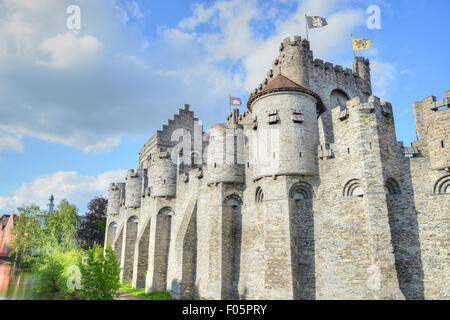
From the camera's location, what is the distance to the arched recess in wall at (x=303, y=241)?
16.8 m

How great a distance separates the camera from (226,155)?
22.4 metres

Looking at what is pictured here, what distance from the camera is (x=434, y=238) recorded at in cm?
1506

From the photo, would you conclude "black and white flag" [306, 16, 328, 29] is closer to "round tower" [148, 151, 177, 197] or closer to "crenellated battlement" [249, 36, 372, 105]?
"crenellated battlement" [249, 36, 372, 105]

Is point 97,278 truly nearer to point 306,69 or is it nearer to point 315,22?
point 306,69

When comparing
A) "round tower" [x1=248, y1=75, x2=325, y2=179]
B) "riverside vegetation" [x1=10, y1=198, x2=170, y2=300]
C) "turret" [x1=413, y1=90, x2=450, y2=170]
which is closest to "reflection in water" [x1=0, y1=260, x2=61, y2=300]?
"riverside vegetation" [x1=10, y1=198, x2=170, y2=300]

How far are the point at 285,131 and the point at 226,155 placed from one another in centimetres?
523

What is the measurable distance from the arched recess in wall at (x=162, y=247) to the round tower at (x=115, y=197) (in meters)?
14.7

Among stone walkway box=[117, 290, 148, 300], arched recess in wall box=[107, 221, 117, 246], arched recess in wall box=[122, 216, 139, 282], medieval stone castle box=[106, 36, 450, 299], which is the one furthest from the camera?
arched recess in wall box=[107, 221, 117, 246]

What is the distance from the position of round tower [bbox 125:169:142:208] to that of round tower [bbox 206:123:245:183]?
15.1 metres

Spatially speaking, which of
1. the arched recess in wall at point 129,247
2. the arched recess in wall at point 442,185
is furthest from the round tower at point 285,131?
the arched recess in wall at point 129,247

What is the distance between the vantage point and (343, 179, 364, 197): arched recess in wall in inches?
645

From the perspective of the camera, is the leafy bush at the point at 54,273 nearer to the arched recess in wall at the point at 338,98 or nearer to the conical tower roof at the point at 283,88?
the conical tower roof at the point at 283,88
